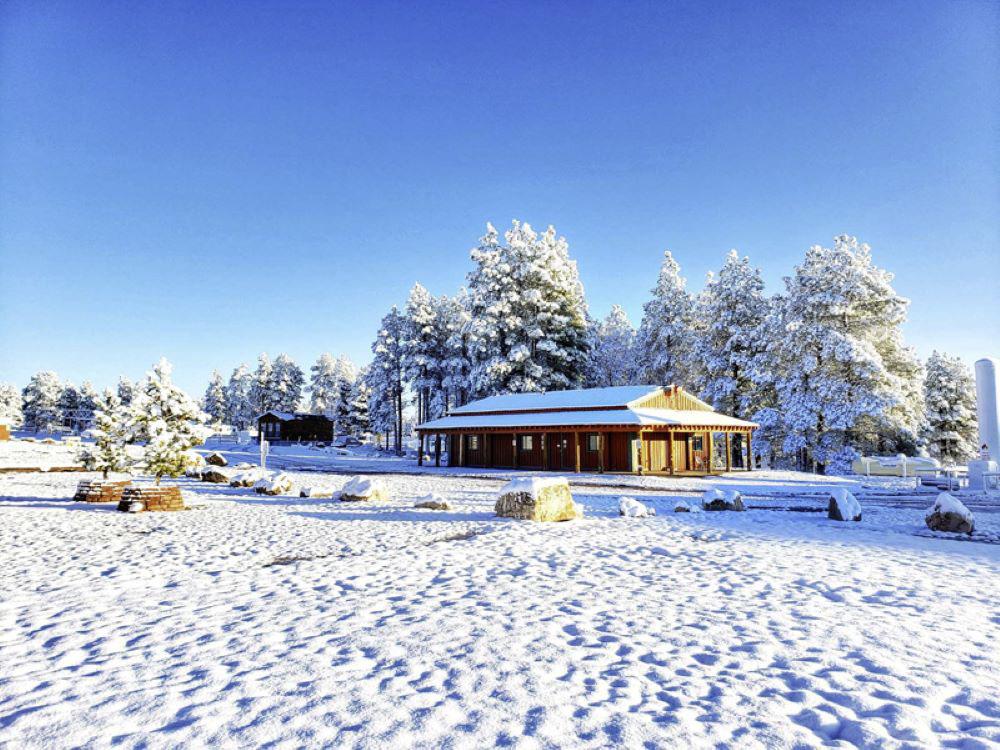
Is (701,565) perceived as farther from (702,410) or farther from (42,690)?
(702,410)

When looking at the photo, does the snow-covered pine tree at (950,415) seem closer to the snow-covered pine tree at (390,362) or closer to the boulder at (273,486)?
the snow-covered pine tree at (390,362)

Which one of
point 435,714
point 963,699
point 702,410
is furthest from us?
point 702,410

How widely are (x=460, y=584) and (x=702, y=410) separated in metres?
30.1

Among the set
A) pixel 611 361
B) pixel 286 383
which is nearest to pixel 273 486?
pixel 611 361

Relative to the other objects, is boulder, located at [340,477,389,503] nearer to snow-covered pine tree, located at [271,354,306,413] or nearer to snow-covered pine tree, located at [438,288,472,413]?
snow-covered pine tree, located at [438,288,472,413]

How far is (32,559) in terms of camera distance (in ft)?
28.2

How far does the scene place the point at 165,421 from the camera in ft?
53.4

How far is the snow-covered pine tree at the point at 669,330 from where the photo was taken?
44.9 m

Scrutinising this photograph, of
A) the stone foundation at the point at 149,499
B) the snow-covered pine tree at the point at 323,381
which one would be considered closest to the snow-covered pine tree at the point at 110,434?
the stone foundation at the point at 149,499

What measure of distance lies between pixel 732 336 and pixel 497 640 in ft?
127

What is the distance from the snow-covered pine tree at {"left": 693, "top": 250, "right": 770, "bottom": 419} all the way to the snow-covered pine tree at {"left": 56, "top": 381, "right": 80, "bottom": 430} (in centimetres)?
10141

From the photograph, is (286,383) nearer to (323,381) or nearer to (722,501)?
(323,381)

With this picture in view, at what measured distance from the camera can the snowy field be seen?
3545 mm

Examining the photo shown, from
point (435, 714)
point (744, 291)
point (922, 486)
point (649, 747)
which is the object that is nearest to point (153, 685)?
point (435, 714)
